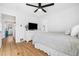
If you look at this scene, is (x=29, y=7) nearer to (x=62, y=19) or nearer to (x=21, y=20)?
(x=21, y=20)

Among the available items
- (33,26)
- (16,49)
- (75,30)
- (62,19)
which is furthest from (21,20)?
(75,30)

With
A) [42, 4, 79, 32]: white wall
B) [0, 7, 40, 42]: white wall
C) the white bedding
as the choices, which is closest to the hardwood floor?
[0, 7, 40, 42]: white wall

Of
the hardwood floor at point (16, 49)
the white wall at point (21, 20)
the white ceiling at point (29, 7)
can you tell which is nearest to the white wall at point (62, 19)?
the white ceiling at point (29, 7)

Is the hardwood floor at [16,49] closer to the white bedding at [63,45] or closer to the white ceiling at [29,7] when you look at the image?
the white bedding at [63,45]

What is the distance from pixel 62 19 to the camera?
99 cm

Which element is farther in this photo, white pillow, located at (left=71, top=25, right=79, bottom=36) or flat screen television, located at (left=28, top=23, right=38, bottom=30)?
flat screen television, located at (left=28, top=23, right=38, bottom=30)

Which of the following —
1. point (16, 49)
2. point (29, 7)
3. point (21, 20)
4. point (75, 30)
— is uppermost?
point (29, 7)

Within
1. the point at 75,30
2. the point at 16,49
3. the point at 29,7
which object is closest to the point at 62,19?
the point at 75,30

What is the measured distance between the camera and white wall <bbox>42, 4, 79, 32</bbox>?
36.9 inches

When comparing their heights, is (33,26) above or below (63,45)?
above

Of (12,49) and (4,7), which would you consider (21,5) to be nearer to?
(4,7)

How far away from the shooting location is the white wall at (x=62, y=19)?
3.07ft

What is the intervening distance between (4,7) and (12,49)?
1.66ft

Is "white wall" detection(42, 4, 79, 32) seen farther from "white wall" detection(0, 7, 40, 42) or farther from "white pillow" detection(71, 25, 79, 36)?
"white wall" detection(0, 7, 40, 42)
